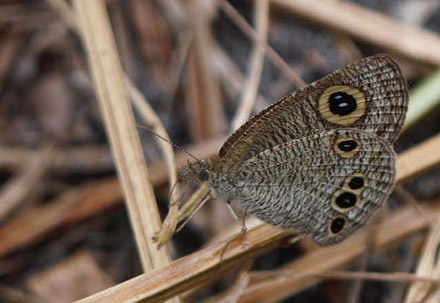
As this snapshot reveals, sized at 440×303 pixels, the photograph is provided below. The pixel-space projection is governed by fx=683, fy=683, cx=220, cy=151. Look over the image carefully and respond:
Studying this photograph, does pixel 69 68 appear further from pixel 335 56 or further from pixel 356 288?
pixel 356 288

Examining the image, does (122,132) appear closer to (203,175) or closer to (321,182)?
(203,175)

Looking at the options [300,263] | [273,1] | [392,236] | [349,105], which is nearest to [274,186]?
[349,105]

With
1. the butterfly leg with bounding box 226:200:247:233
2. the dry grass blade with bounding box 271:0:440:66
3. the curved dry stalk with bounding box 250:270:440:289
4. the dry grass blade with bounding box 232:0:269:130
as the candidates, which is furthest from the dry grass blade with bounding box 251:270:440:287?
the dry grass blade with bounding box 271:0:440:66

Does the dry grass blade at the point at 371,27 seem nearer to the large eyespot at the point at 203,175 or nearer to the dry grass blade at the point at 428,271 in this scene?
the dry grass blade at the point at 428,271

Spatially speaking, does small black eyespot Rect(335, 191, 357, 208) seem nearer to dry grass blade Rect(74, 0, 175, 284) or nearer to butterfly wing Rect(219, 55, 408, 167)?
butterfly wing Rect(219, 55, 408, 167)

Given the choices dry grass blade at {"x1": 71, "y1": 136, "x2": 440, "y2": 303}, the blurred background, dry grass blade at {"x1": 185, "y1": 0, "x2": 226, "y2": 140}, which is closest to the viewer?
dry grass blade at {"x1": 71, "y1": 136, "x2": 440, "y2": 303}

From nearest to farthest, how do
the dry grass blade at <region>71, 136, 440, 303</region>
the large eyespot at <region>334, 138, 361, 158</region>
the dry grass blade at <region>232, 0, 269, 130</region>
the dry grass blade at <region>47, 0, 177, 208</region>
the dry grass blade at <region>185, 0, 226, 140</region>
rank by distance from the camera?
the dry grass blade at <region>71, 136, 440, 303</region>, the large eyespot at <region>334, 138, 361, 158</region>, the dry grass blade at <region>47, 0, 177, 208</region>, the dry grass blade at <region>232, 0, 269, 130</region>, the dry grass blade at <region>185, 0, 226, 140</region>

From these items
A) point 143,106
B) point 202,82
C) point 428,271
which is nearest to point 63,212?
point 143,106

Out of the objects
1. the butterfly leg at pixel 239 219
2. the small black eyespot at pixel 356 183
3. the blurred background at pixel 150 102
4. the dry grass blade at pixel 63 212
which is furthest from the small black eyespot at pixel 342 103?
the dry grass blade at pixel 63 212
